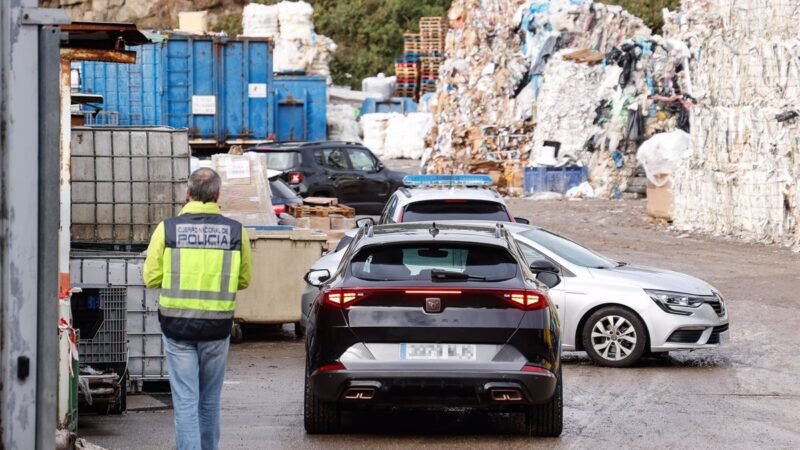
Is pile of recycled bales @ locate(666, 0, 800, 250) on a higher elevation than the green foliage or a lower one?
lower

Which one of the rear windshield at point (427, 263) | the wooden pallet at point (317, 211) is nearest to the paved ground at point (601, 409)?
the rear windshield at point (427, 263)

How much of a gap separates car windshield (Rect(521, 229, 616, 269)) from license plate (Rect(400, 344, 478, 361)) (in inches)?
172

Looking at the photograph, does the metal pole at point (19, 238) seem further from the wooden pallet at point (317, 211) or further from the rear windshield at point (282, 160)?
the rear windshield at point (282, 160)

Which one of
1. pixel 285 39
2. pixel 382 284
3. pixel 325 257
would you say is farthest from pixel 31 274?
pixel 285 39

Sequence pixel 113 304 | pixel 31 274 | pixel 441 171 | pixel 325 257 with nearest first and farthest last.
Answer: pixel 31 274 < pixel 113 304 < pixel 325 257 < pixel 441 171

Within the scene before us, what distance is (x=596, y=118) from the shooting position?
124ft

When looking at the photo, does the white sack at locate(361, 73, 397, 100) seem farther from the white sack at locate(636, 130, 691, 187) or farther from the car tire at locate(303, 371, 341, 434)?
the car tire at locate(303, 371, 341, 434)

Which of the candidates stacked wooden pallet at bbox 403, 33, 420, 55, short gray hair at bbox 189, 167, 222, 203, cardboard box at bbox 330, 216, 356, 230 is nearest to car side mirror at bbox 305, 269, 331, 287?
short gray hair at bbox 189, 167, 222, 203

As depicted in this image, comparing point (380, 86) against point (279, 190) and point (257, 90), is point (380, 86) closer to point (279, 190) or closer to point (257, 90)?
point (257, 90)

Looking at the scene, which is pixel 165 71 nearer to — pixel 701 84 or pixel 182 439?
pixel 701 84

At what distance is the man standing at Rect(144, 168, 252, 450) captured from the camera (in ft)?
23.9

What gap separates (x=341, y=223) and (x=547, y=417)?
36.6ft

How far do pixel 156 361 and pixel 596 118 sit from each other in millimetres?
28790

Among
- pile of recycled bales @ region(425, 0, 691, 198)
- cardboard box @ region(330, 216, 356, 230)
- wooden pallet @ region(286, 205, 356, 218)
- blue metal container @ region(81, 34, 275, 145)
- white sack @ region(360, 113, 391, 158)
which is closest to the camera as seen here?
cardboard box @ region(330, 216, 356, 230)
